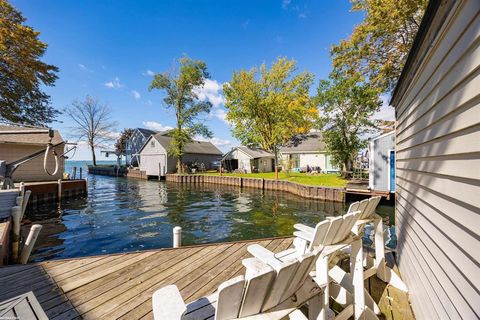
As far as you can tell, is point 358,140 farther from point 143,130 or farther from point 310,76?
point 143,130

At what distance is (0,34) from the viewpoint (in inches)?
534

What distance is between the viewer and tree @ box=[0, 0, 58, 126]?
14.4m

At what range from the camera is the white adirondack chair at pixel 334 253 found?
6.89 feet

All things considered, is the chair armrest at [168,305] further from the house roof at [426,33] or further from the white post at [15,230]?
the white post at [15,230]

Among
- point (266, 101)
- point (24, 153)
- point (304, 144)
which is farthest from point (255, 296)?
point (304, 144)

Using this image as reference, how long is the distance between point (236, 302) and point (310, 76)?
110ft

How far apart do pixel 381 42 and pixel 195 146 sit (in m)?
27.1

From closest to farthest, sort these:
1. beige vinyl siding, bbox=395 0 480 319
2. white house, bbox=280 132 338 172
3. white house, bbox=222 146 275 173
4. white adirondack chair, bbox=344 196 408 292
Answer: beige vinyl siding, bbox=395 0 480 319, white adirondack chair, bbox=344 196 408 292, white house, bbox=280 132 338 172, white house, bbox=222 146 275 173

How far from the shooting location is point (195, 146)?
34.5m

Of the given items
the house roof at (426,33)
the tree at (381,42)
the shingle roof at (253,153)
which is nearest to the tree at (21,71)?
the shingle roof at (253,153)

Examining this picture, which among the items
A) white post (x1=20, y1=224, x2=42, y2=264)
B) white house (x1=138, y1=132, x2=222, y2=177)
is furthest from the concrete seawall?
white post (x1=20, y1=224, x2=42, y2=264)

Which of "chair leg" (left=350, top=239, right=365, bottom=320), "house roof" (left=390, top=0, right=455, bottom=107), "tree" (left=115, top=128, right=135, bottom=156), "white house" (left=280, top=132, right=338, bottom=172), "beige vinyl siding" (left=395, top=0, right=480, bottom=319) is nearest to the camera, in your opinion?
"beige vinyl siding" (left=395, top=0, right=480, bottom=319)

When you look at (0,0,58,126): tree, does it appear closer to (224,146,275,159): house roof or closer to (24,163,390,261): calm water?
(24,163,390,261): calm water

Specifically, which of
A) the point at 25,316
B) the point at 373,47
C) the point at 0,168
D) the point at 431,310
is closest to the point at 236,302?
the point at 25,316
